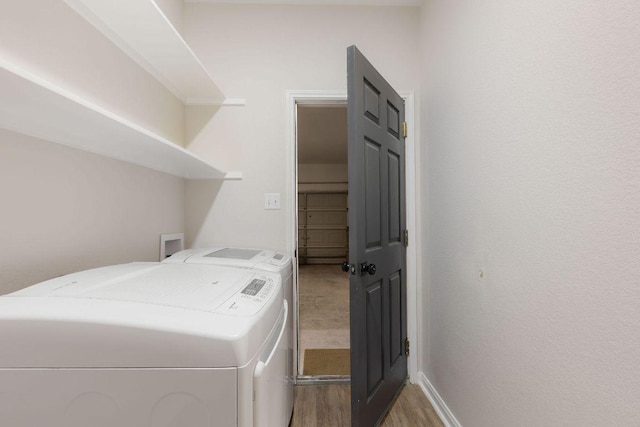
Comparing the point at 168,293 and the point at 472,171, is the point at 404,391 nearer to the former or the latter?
the point at 472,171

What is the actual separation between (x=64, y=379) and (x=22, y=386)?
9 cm

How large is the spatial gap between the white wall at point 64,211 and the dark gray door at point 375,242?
1126 mm

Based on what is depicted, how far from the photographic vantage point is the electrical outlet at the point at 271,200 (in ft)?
7.07

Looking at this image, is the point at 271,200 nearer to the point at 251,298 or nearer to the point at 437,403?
the point at 251,298

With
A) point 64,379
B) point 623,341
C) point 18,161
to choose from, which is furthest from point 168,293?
point 623,341

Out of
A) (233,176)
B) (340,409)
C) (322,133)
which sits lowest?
(340,409)

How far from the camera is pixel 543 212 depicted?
101cm

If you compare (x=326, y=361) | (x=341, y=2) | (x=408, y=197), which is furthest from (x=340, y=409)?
(x=341, y=2)

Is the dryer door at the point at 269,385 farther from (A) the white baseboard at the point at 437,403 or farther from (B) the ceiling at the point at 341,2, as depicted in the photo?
(B) the ceiling at the point at 341,2

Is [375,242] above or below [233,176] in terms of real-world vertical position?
below

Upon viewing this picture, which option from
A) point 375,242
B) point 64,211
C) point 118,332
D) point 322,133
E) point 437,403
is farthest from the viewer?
point 322,133

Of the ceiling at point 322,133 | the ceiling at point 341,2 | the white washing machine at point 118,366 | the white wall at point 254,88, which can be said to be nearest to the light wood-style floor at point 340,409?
the white wall at point 254,88

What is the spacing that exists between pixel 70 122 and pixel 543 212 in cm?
157

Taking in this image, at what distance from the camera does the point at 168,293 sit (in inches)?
33.5
